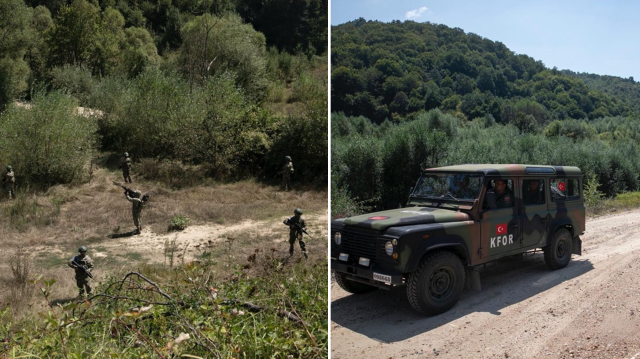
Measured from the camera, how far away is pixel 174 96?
2761 cm

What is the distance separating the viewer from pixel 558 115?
43531 millimetres

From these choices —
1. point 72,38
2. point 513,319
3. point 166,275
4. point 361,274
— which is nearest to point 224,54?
point 72,38

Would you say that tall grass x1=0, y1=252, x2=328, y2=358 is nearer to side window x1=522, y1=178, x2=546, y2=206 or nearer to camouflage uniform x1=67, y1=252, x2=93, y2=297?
side window x1=522, y1=178, x2=546, y2=206

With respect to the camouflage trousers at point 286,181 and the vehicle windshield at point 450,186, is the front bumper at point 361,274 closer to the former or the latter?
the vehicle windshield at point 450,186

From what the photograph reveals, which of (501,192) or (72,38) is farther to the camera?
(72,38)

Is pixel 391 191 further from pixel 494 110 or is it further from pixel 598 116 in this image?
pixel 598 116

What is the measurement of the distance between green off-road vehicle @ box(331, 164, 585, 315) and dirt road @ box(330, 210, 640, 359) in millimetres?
221

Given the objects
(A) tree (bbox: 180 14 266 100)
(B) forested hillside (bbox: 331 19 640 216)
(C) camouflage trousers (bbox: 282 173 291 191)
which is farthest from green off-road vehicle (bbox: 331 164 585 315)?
(A) tree (bbox: 180 14 266 100)

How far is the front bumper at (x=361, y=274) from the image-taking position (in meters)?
4.66

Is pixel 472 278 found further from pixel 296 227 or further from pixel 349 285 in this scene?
pixel 296 227

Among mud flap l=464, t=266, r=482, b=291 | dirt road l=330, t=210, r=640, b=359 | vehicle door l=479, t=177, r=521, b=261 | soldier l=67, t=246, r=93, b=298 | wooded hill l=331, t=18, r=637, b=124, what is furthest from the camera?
soldier l=67, t=246, r=93, b=298

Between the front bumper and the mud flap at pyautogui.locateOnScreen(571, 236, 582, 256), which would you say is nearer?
the front bumper

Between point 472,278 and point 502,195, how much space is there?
1.01m

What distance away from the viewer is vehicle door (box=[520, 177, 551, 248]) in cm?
607
